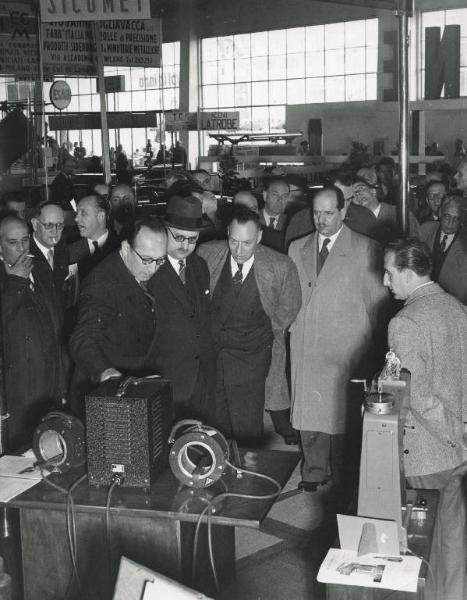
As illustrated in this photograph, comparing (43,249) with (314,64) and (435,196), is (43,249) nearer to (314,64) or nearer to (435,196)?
(435,196)

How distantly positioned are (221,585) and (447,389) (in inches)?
51.6

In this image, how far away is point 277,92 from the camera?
26906 millimetres

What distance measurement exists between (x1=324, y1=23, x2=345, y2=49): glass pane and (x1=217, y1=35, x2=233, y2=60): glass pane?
11.2 ft

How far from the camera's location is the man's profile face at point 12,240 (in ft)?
17.0

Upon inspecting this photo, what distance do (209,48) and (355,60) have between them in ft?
17.5

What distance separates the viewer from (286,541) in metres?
4.61

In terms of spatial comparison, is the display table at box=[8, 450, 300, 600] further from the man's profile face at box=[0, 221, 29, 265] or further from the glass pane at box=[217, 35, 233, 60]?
the glass pane at box=[217, 35, 233, 60]

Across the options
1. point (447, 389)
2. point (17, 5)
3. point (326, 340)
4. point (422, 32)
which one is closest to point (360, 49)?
point (422, 32)

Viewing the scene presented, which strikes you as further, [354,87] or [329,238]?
[354,87]

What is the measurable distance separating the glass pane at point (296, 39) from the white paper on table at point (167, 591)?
81.8ft

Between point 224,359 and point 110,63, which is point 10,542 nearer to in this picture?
point 224,359

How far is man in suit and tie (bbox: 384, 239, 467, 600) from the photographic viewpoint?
3422mm

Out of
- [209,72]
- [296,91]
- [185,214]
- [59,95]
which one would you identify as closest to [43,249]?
[185,214]

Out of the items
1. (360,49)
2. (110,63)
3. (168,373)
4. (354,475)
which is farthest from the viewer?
(360,49)
